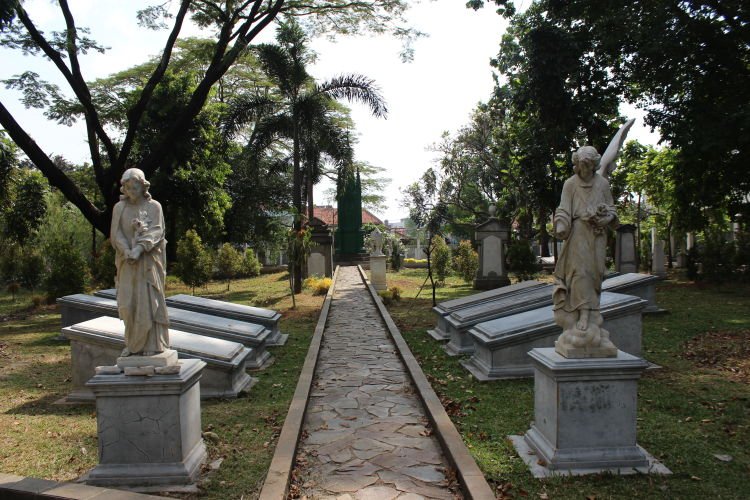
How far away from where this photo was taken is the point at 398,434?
5137mm

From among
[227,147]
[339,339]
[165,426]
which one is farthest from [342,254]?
[165,426]

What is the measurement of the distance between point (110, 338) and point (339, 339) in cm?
440

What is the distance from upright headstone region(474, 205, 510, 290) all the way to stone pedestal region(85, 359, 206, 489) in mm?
15389

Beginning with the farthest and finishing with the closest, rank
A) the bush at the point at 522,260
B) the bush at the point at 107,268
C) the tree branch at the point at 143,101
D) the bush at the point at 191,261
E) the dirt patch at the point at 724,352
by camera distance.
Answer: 1. the bush at the point at 522,260
2. the bush at the point at 191,261
3. the bush at the point at 107,268
4. the tree branch at the point at 143,101
5. the dirt patch at the point at 724,352

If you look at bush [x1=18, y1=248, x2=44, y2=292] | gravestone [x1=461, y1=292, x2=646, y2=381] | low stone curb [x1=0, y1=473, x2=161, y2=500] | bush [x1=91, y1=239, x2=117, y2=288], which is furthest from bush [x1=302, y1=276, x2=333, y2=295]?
low stone curb [x1=0, y1=473, x2=161, y2=500]

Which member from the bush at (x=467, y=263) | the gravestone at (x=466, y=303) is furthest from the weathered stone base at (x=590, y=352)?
the bush at (x=467, y=263)

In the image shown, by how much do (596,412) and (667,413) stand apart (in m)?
1.87

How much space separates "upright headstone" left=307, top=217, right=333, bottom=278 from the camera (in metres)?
25.1

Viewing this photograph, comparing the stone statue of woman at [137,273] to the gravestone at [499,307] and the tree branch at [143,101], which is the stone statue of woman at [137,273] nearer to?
the gravestone at [499,307]

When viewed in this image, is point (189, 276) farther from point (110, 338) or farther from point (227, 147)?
point (110, 338)

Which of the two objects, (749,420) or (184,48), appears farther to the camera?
(184,48)

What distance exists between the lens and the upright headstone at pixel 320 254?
988 inches

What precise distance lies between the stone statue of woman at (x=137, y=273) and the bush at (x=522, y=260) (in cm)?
1526

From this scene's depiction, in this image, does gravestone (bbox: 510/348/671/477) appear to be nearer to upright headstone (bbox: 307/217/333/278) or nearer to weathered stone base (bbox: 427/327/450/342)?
weathered stone base (bbox: 427/327/450/342)
